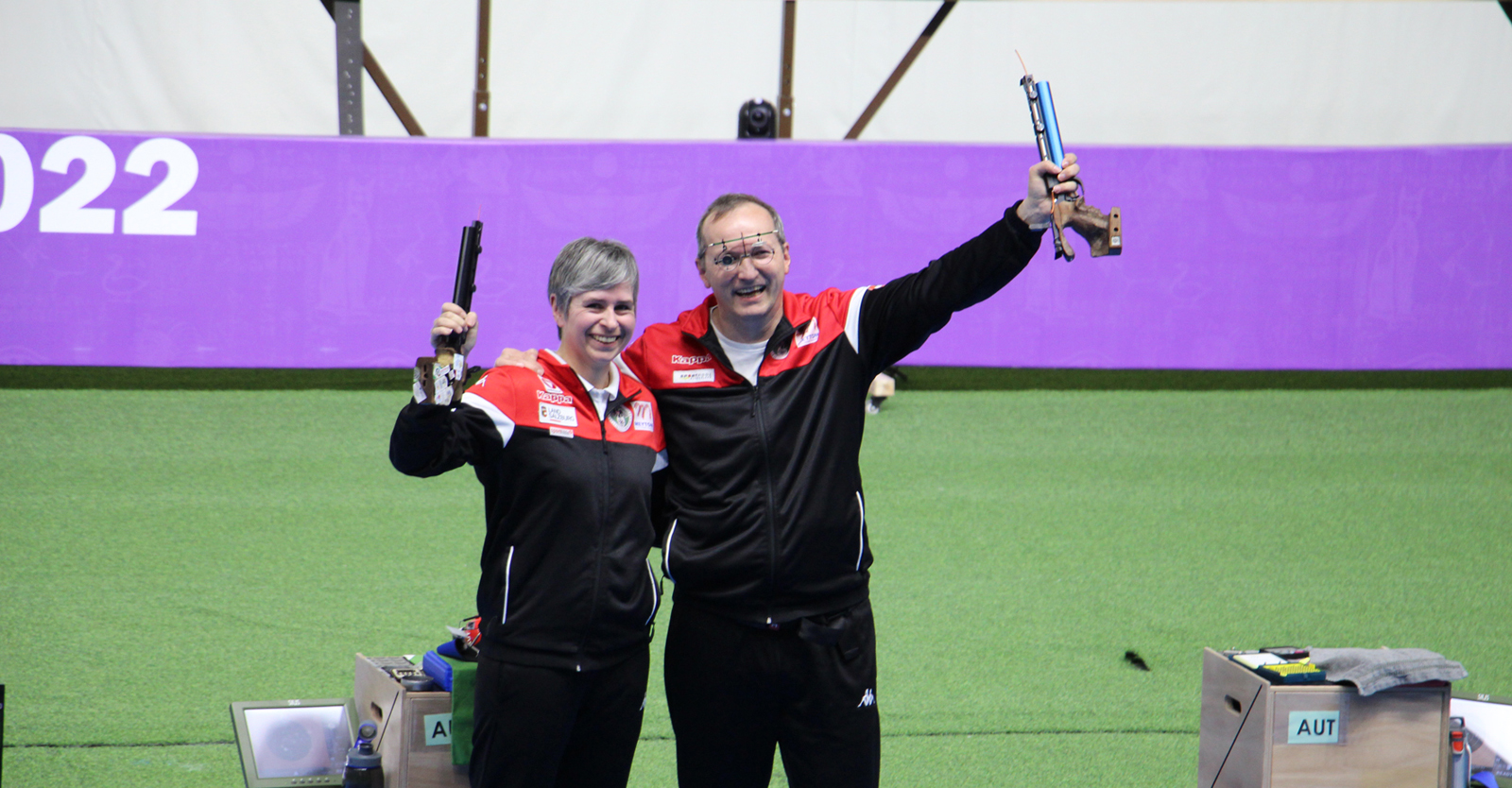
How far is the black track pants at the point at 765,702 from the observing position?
2.89 meters

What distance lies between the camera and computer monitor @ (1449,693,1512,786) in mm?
3779

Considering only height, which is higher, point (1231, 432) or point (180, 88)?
point (180, 88)

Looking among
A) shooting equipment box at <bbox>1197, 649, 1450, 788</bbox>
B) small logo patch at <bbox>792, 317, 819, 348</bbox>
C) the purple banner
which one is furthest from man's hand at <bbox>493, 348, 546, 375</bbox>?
the purple banner

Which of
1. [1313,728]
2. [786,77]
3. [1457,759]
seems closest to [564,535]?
[1313,728]

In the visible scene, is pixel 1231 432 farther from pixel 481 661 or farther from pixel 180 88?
pixel 180 88

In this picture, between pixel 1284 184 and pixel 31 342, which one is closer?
pixel 31 342

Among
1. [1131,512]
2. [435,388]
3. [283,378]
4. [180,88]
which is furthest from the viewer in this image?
[180,88]

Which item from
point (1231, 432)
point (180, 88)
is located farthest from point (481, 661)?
point (180, 88)

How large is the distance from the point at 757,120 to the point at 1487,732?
18.9 ft

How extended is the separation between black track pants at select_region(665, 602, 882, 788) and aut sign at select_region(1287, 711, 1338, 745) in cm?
127

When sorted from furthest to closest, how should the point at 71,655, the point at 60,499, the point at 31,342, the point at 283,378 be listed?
the point at 283,378 < the point at 31,342 < the point at 60,499 < the point at 71,655

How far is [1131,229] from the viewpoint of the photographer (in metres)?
8.45

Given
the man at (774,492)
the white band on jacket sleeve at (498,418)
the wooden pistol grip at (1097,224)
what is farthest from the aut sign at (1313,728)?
the white band on jacket sleeve at (498,418)

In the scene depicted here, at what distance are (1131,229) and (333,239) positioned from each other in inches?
196
